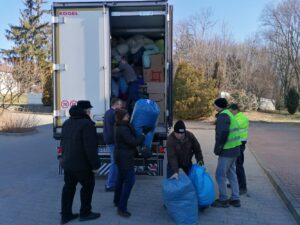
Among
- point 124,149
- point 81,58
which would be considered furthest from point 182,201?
point 81,58

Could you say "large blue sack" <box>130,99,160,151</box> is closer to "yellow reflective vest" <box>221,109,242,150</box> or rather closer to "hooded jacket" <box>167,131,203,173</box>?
"hooded jacket" <box>167,131,203,173</box>

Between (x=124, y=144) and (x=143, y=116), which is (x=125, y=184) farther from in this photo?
(x=143, y=116)

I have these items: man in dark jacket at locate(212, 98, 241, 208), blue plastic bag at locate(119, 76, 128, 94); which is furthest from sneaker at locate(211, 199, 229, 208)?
blue plastic bag at locate(119, 76, 128, 94)

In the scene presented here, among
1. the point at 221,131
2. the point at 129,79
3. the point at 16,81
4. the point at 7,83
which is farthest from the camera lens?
the point at 16,81

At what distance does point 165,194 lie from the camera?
516 cm

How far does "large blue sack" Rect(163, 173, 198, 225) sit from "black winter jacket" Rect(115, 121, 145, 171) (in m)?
0.68

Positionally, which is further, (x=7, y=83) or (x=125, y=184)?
(x=7, y=83)

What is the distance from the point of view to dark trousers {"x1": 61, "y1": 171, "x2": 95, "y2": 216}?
5150 millimetres

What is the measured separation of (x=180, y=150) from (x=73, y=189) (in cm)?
160

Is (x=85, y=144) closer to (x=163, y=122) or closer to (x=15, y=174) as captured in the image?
(x=163, y=122)

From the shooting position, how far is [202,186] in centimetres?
546

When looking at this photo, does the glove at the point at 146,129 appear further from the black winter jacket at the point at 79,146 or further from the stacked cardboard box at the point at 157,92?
the stacked cardboard box at the point at 157,92

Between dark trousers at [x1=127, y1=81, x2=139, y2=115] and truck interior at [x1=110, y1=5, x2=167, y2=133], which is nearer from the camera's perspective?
truck interior at [x1=110, y1=5, x2=167, y2=133]

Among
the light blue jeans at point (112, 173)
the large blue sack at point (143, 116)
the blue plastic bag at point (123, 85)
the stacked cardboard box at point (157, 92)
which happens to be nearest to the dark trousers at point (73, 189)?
the light blue jeans at point (112, 173)
